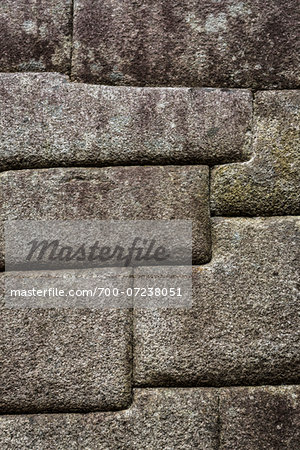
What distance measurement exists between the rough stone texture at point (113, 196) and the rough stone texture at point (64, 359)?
274 millimetres

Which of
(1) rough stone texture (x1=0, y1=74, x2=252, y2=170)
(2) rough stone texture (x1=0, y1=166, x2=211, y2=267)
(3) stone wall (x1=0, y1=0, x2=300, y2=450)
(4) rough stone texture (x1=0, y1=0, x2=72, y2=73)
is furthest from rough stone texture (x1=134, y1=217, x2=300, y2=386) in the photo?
(4) rough stone texture (x1=0, y1=0, x2=72, y2=73)

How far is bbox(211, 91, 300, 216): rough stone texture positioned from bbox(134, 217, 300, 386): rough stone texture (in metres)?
0.07

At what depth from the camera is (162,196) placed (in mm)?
1545

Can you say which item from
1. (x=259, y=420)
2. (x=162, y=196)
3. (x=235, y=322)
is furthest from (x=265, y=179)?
(x=259, y=420)

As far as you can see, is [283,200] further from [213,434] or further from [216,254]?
[213,434]

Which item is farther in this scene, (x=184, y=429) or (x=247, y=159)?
→ (x=247, y=159)

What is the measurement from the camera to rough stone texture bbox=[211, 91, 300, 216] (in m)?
1.56

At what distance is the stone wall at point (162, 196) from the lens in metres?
1.46

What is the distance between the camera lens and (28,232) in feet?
5.02

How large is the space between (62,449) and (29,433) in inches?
4.8

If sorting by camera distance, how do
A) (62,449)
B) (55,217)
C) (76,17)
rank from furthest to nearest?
(76,17) → (55,217) → (62,449)

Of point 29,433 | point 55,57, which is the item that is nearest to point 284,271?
point 29,433

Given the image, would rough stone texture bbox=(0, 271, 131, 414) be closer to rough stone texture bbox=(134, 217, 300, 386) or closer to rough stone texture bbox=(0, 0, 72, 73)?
rough stone texture bbox=(134, 217, 300, 386)

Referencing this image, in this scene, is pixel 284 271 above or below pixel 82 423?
above
